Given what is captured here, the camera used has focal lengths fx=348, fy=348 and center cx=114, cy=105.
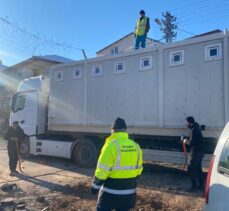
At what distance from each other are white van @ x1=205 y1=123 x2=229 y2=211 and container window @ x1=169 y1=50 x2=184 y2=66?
5.05 meters

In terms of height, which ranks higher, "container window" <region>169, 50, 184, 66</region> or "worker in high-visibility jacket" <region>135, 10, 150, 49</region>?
"worker in high-visibility jacket" <region>135, 10, 150, 49</region>

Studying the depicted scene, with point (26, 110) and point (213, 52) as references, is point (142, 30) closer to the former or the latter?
point (213, 52)

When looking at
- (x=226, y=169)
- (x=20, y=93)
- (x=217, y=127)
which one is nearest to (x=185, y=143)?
(x=217, y=127)

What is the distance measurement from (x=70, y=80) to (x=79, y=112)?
1.13 metres

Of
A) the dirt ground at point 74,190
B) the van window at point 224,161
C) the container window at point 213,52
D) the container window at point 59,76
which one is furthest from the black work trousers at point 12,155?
the van window at point 224,161

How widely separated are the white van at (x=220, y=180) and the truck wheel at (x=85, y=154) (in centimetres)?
758

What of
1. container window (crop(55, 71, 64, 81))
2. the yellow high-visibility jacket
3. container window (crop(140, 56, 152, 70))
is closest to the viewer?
the yellow high-visibility jacket

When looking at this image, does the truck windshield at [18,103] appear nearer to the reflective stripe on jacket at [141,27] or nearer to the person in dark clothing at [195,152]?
the reflective stripe on jacket at [141,27]

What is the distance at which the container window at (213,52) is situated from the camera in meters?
7.77

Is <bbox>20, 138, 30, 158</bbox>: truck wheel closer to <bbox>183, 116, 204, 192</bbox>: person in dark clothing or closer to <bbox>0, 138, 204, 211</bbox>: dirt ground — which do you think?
<bbox>0, 138, 204, 211</bbox>: dirt ground

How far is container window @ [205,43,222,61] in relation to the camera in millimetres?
7773

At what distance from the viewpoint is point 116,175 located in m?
4.13

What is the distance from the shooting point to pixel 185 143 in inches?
318

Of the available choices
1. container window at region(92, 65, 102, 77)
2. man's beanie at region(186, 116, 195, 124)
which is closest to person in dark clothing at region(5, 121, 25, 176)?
container window at region(92, 65, 102, 77)
